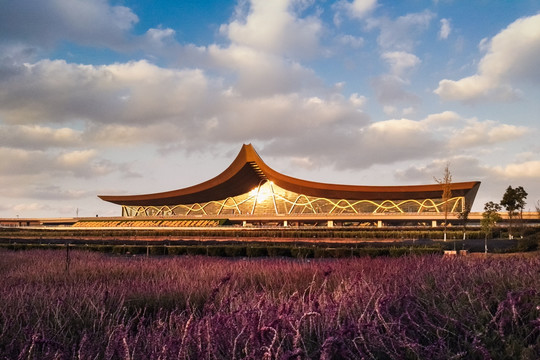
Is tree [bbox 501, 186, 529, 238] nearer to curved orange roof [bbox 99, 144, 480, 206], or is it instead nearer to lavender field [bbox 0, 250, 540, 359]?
curved orange roof [bbox 99, 144, 480, 206]

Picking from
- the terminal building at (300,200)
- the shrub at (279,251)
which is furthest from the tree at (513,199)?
the shrub at (279,251)

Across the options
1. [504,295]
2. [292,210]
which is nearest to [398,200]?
[292,210]

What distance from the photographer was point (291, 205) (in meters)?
48.8

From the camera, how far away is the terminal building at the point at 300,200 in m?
41.3

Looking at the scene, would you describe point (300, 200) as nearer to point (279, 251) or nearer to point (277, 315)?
point (279, 251)

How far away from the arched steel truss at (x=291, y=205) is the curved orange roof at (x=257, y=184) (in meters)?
0.65

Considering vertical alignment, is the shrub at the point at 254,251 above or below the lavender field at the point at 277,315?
below

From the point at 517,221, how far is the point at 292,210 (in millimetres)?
21701

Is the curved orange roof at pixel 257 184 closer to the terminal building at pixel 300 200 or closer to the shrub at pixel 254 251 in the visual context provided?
the terminal building at pixel 300 200

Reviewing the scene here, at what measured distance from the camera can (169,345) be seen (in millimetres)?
2467

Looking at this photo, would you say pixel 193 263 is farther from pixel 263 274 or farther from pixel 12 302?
pixel 12 302

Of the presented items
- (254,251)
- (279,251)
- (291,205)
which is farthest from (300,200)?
(279,251)

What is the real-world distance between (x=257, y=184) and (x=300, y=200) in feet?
19.3

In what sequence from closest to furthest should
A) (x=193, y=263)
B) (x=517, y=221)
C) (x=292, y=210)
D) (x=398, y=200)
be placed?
(x=193, y=263), (x=517, y=221), (x=398, y=200), (x=292, y=210)
